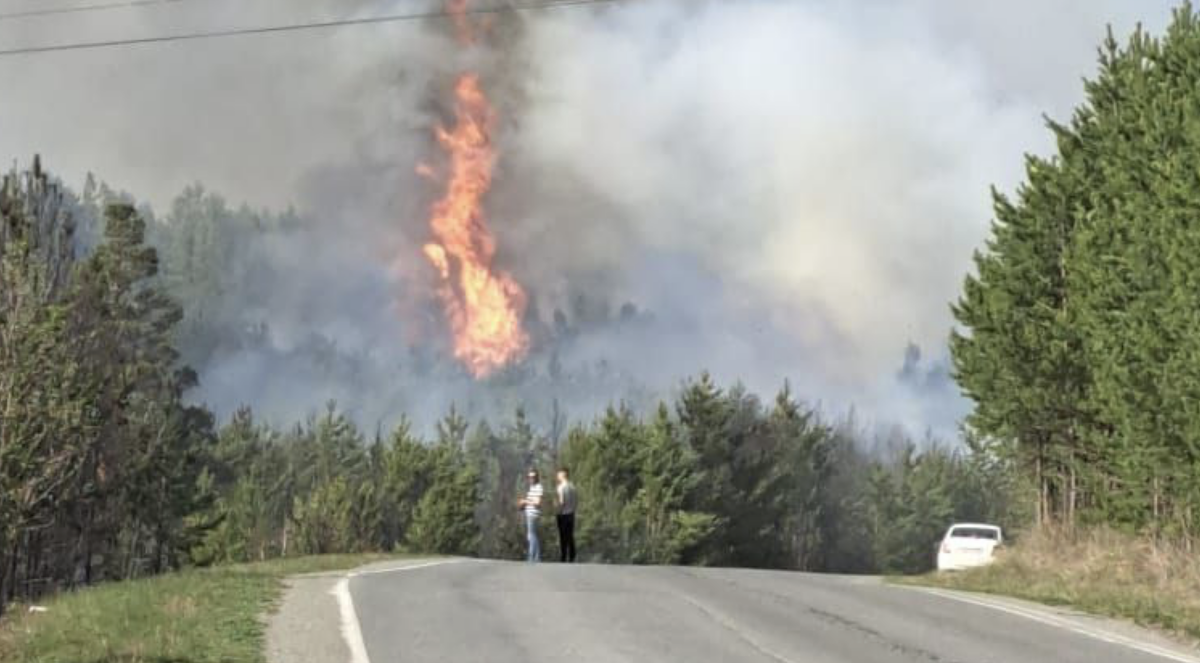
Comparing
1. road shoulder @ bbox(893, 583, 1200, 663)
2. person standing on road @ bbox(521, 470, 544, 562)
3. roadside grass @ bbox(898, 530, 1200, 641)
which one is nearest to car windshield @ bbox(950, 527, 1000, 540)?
roadside grass @ bbox(898, 530, 1200, 641)

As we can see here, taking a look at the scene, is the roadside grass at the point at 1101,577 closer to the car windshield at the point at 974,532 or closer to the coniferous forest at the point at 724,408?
the coniferous forest at the point at 724,408

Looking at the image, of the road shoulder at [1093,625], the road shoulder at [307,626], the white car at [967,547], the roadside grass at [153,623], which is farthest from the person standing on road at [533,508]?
the white car at [967,547]

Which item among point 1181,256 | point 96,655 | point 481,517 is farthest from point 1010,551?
point 481,517

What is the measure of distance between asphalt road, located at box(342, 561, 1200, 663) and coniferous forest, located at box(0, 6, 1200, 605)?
6.68 m

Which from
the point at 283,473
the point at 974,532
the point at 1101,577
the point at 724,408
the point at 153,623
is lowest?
the point at 153,623

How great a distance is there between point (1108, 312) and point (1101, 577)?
564cm

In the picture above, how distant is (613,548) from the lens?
8975 centimetres

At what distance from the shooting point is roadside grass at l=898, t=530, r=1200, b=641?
1684cm

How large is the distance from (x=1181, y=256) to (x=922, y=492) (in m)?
108

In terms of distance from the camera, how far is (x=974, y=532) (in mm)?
39375

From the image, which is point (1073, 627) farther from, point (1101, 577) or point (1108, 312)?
point (1108, 312)

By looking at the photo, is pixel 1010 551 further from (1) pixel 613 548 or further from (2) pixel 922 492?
(2) pixel 922 492

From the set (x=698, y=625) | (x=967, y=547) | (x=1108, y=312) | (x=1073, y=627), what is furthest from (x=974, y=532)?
(x=698, y=625)

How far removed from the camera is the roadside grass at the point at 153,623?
38.5ft
